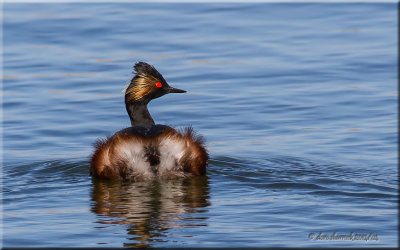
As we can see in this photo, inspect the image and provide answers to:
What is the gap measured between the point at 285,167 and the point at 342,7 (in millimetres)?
10320

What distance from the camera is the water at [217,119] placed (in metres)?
7.84

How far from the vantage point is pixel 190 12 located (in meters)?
19.9

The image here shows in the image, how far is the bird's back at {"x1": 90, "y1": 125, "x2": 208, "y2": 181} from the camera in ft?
29.3

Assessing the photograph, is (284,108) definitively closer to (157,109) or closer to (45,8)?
(157,109)

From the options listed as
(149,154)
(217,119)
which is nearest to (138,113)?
(149,154)

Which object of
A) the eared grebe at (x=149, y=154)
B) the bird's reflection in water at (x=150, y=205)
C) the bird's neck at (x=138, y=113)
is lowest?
the bird's reflection in water at (x=150, y=205)

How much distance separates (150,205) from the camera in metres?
8.49

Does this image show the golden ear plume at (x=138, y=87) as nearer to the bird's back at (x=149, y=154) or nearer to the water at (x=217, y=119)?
the water at (x=217, y=119)

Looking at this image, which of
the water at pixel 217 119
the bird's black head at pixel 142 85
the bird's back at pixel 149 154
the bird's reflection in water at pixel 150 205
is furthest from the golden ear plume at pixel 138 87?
the bird's reflection in water at pixel 150 205

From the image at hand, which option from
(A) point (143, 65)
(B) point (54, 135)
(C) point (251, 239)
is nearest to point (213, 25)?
(B) point (54, 135)

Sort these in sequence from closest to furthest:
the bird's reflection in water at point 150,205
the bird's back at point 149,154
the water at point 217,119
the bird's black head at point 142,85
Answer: the bird's reflection in water at point 150,205, the water at point 217,119, the bird's back at point 149,154, the bird's black head at point 142,85

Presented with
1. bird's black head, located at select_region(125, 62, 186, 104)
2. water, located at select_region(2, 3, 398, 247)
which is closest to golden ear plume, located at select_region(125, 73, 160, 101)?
bird's black head, located at select_region(125, 62, 186, 104)

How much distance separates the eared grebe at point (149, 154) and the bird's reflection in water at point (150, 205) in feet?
0.36

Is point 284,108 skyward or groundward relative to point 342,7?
groundward
